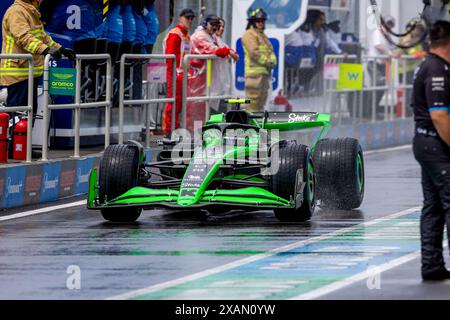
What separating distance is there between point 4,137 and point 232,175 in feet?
9.40

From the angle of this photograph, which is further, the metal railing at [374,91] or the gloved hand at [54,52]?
the metal railing at [374,91]

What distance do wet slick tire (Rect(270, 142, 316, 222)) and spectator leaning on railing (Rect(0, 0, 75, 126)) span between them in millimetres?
4106

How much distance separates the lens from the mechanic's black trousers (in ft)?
34.9

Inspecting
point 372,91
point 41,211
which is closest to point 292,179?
point 41,211

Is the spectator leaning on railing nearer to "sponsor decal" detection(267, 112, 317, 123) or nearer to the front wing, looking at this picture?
"sponsor decal" detection(267, 112, 317, 123)

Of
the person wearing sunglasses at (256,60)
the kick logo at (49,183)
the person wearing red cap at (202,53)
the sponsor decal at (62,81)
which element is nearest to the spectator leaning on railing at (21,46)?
the sponsor decal at (62,81)

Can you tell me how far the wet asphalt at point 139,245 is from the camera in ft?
34.8

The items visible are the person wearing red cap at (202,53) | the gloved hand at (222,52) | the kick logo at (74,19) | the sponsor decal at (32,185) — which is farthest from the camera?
the gloved hand at (222,52)

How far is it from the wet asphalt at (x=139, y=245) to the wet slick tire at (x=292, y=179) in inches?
5.2

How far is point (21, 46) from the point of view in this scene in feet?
58.7

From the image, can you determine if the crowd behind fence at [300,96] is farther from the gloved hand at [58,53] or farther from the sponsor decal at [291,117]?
the sponsor decal at [291,117]

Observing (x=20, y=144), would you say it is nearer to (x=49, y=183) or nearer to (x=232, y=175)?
(x=49, y=183)
